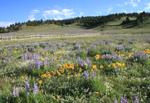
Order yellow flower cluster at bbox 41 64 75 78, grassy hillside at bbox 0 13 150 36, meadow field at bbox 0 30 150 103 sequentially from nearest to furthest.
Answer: meadow field at bbox 0 30 150 103
yellow flower cluster at bbox 41 64 75 78
grassy hillside at bbox 0 13 150 36

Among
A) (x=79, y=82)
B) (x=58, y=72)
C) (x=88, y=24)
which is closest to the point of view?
(x=79, y=82)

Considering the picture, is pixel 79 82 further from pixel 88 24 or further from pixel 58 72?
pixel 88 24

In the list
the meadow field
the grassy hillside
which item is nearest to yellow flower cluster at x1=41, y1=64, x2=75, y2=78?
the meadow field

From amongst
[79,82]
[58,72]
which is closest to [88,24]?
[58,72]

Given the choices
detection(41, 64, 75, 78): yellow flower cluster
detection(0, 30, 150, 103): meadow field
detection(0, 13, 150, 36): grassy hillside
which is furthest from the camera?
detection(0, 13, 150, 36): grassy hillside

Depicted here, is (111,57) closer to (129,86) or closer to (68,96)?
(129,86)

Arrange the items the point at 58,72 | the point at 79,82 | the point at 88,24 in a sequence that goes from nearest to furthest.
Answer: the point at 79,82
the point at 58,72
the point at 88,24

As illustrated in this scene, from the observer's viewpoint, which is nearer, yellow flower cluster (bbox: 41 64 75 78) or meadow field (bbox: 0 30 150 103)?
meadow field (bbox: 0 30 150 103)

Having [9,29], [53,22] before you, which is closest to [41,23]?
[53,22]

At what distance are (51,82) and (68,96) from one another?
52.1 inches

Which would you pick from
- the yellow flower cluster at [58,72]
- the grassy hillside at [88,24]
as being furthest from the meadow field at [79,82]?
the grassy hillside at [88,24]

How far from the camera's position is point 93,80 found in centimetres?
793

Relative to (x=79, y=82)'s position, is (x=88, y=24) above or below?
below

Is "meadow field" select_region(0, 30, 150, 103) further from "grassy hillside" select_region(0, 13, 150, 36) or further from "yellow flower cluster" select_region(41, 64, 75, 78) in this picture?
"grassy hillside" select_region(0, 13, 150, 36)
